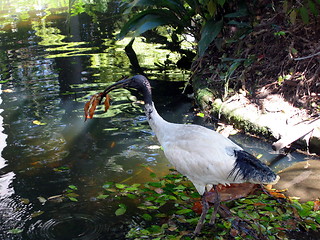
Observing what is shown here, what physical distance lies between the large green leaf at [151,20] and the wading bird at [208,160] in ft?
13.2

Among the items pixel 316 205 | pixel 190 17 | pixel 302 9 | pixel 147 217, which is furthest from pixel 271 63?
pixel 147 217

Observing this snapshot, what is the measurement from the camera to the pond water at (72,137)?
4.52 meters

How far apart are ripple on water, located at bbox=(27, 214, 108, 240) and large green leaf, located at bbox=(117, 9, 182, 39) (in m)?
4.41

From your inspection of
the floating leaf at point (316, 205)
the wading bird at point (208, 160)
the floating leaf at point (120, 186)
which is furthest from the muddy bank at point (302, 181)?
the floating leaf at point (120, 186)

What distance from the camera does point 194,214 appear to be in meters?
4.56

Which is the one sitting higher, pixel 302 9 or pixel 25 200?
pixel 302 9


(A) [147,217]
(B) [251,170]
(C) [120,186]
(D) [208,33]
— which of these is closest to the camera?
(B) [251,170]

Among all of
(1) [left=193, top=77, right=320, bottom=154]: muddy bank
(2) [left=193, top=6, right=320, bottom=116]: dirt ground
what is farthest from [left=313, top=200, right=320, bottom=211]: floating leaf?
(2) [left=193, top=6, right=320, bottom=116]: dirt ground

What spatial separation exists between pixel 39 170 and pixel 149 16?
4103 millimetres

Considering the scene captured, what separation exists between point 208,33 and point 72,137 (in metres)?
2.81

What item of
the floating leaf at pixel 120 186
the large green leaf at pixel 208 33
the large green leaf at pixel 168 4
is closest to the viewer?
the floating leaf at pixel 120 186

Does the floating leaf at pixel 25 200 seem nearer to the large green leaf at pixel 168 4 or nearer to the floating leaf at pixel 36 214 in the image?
the floating leaf at pixel 36 214

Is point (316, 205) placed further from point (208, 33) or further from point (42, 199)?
point (208, 33)

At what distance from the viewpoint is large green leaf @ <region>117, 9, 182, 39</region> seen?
26.7 ft
